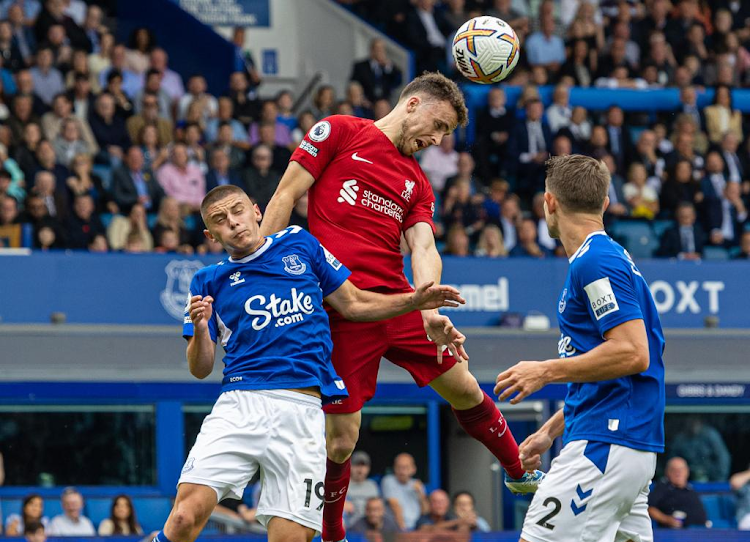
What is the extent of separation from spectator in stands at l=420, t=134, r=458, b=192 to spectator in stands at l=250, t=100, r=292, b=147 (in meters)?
1.87

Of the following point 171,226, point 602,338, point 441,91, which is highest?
point 441,91

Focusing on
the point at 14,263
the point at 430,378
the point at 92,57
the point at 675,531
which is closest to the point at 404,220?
the point at 430,378

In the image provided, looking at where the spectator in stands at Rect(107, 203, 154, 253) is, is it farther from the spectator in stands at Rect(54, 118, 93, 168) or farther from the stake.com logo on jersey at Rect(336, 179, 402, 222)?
the stake.com logo on jersey at Rect(336, 179, 402, 222)

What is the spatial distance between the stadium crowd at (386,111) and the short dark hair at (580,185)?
9.03 meters

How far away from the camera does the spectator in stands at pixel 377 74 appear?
61.5 ft

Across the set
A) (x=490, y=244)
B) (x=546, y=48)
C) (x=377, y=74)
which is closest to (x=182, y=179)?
(x=490, y=244)

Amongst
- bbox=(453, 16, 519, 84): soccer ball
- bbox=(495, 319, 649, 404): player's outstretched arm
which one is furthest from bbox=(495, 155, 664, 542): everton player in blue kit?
bbox=(453, 16, 519, 84): soccer ball

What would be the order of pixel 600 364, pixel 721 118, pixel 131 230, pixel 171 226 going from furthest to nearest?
pixel 721 118 < pixel 171 226 < pixel 131 230 < pixel 600 364

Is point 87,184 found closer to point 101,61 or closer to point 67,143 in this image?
point 67,143

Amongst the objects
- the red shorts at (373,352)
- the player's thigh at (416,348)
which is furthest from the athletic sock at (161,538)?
the player's thigh at (416,348)

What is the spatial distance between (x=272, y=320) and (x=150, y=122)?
33.6 feet

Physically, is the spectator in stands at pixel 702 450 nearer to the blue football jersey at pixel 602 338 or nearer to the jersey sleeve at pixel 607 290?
the blue football jersey at pixel 602 338

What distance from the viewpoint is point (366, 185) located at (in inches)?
301

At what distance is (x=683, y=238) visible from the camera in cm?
1736
